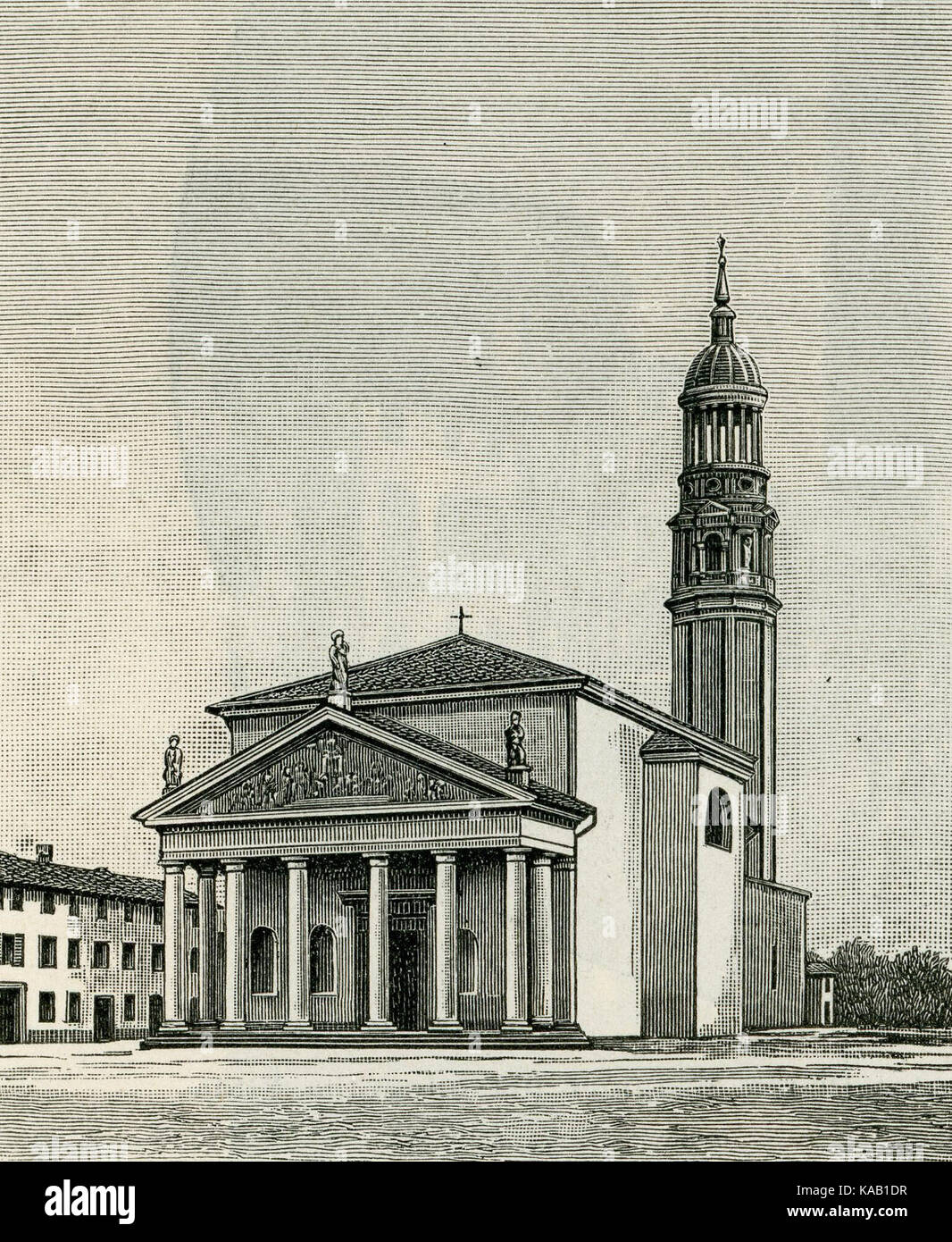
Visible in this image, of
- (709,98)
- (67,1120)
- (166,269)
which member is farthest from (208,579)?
(709,98)

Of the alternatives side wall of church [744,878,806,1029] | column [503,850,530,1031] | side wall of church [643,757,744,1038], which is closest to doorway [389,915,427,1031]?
column [503,850,530,1031]

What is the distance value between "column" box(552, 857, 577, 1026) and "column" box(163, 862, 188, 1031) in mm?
4257

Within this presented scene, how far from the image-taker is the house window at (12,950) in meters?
22.0

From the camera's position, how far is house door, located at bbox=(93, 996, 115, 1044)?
2289cm

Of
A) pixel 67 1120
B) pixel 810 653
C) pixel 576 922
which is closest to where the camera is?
pixel 67 1120

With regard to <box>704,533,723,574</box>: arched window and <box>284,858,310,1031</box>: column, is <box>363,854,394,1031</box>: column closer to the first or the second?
<box>284,858,310,1031</box>: column

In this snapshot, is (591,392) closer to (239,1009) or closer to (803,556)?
(803,556)

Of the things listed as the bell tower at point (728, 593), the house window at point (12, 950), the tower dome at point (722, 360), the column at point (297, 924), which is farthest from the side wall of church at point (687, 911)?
the house window at point (12, 950)

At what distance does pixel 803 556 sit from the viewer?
20.6 meters

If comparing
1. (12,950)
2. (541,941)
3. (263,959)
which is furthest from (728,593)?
(12,950)

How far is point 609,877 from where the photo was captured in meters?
24.1

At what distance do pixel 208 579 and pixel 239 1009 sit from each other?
20.1ft

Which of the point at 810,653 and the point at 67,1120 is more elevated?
the point at 810,653

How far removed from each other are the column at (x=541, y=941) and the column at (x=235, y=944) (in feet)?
10.8
